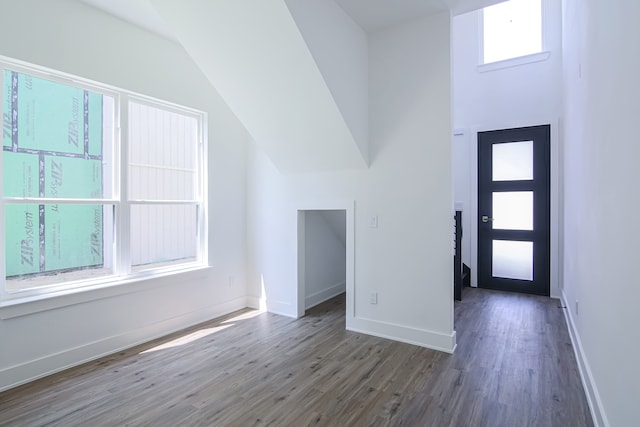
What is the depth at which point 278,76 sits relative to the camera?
2682mm

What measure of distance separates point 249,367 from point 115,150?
2.25m

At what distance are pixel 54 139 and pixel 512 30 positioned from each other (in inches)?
227

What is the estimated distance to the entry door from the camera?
183 inches

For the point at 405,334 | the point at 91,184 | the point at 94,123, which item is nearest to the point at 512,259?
the point at 405,334

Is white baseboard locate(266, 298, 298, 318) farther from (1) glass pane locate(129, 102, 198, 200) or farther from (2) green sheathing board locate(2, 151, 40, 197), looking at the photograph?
(2) green sheathing board locate(2, 151, 40, 197)

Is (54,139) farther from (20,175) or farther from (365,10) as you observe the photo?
(365,10)

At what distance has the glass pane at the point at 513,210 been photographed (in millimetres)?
4738

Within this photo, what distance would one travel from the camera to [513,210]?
4.85 metres

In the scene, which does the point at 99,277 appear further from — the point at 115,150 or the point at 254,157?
the point at 254,157

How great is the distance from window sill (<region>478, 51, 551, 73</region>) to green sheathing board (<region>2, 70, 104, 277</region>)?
501cm

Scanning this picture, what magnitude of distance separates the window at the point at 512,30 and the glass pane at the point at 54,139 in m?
5.11

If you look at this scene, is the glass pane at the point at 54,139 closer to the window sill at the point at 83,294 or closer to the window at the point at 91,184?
the window at the point at 91,184

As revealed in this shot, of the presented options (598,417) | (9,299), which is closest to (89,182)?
(9,299)

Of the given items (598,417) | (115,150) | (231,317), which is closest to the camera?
(598,417)
